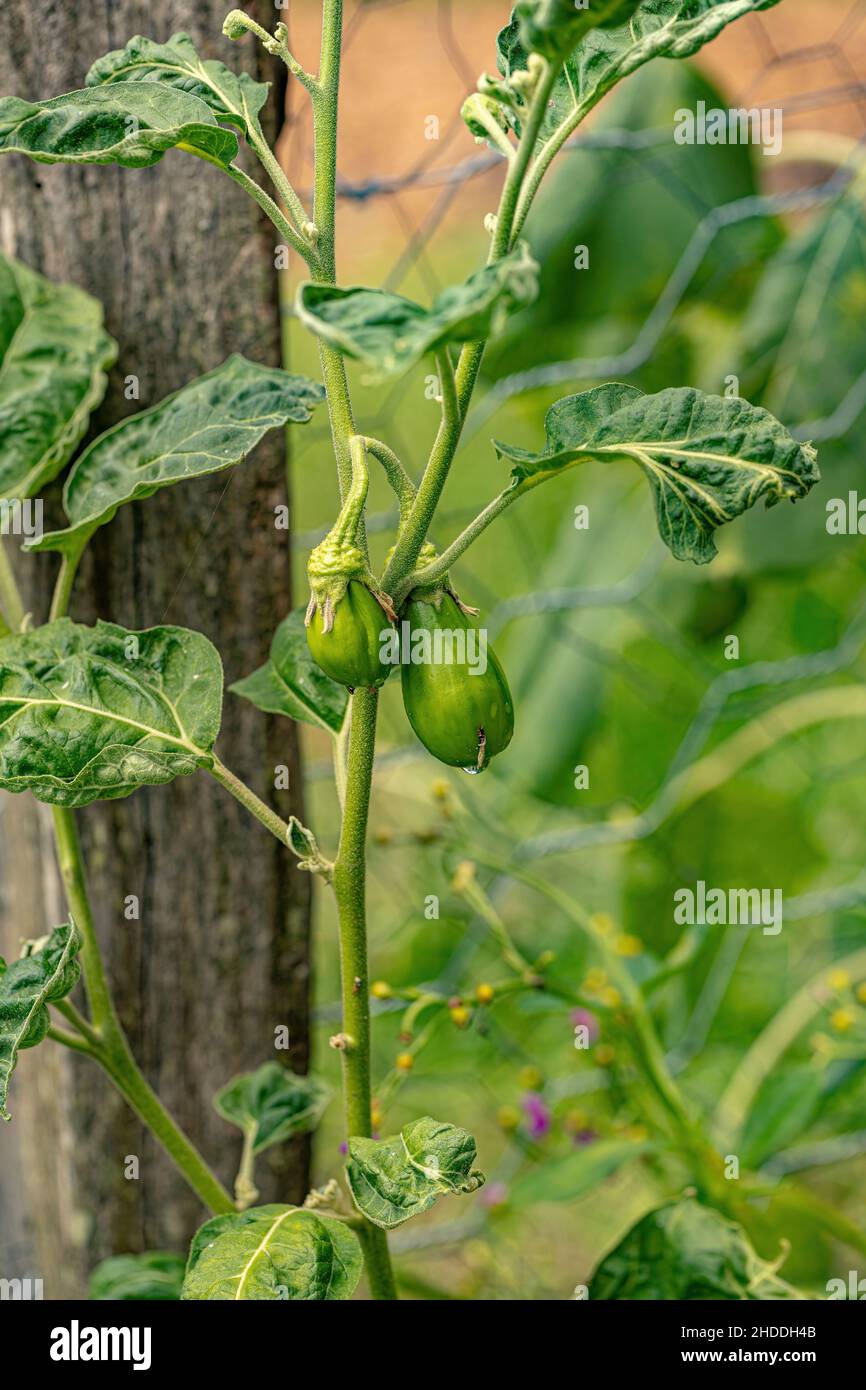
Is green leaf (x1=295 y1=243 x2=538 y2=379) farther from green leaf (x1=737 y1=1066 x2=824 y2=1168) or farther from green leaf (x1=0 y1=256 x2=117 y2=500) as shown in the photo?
green leaf (x1=737 y1=1066 x2=824 y2=1168)

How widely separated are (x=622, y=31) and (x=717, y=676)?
81 cm

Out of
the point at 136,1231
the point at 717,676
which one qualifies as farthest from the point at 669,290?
the point at 136,1231

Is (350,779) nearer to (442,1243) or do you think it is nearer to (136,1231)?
(136,1231)

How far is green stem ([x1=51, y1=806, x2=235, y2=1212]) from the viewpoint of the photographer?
567 mm

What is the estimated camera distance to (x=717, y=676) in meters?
1.18

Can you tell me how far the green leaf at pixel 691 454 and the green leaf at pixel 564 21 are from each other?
0.37 ft

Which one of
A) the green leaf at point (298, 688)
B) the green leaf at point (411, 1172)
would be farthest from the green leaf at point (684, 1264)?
the green leaf at point (298, 688)

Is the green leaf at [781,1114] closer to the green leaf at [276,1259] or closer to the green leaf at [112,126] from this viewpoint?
the green leaf at [276,1259]

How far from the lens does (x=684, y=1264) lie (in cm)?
60

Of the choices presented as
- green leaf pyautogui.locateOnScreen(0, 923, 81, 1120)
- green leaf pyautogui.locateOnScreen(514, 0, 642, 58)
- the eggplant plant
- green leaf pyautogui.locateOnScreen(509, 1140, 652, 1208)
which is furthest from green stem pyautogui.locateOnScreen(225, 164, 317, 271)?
green leaf pyautogui.locateOnScreen(509, 1140, 652, 1208)

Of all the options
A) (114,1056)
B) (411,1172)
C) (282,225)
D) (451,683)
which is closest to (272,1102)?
(114,1056)

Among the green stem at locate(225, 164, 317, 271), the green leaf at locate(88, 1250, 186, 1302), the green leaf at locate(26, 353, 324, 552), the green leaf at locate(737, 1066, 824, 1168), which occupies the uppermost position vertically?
the green stem at locate(225, 164, 317, 271)

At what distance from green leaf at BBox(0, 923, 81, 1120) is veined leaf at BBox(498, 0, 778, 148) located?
0.35 metres

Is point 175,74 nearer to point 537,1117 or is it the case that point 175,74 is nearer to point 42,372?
point 42,372
